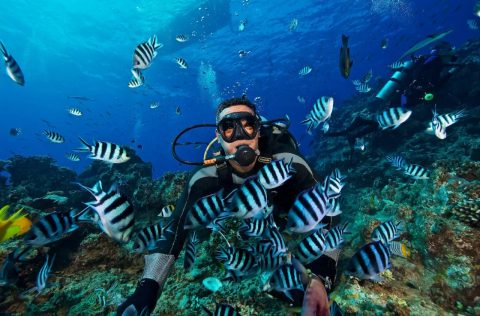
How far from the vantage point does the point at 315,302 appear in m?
1.03

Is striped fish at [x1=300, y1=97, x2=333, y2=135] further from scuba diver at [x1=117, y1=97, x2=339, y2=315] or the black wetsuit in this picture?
the black wetsuit

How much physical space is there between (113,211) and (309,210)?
1.66 metres

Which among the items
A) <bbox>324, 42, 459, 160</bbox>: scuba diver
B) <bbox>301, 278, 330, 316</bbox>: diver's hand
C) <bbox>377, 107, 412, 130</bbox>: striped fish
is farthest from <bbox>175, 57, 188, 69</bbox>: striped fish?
<bbox>301, 278, 330, 316</bbox>: diver's hand

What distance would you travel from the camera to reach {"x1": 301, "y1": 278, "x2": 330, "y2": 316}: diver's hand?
101 centimetres

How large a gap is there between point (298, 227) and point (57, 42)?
54.7 meters

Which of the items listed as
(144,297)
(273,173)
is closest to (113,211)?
(144,297)

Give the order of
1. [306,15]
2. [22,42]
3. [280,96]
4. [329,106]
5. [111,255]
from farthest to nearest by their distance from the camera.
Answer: [280,96], [22,42], [306,15], [329,106], [111,255]

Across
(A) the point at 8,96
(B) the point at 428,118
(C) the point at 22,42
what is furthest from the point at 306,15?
(A) the point at 8,96

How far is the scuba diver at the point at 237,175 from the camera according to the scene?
3.35 metres

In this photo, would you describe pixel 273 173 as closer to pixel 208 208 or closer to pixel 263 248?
pixel 208 208

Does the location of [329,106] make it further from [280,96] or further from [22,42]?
[280,96]

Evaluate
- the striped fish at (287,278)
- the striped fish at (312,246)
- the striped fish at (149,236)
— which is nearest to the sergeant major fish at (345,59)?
the striped fish at (312,246)

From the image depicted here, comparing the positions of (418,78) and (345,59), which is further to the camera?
(418,78)

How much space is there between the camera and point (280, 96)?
70.0 metres
